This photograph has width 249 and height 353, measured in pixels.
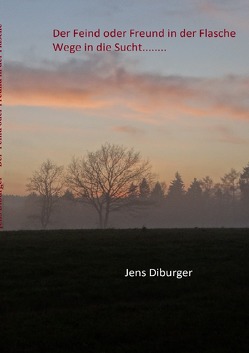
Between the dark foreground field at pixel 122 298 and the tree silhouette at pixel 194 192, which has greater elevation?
the tree silhouette at pixel 194 192

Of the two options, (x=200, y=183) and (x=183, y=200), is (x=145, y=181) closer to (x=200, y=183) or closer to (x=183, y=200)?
(x=183, y=200)

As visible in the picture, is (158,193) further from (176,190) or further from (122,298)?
(122,298)

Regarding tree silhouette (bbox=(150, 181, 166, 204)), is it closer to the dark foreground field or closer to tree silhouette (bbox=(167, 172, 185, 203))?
tree silhouette (bbox=(167, 172, 185, 203))

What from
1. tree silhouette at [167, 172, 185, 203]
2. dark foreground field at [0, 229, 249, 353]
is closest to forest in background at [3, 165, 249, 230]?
tree silhouette at [167, 172, 185, 203]

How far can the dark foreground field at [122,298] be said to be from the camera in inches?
490

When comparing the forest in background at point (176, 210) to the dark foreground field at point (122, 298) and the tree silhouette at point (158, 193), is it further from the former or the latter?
the dark foreground field at point (122, 298)

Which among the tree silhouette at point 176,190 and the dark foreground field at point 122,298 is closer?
the dark foreground field at point 122,298

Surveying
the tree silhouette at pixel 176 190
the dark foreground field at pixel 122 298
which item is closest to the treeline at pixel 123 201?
the tree silhouette at pixel 176 190

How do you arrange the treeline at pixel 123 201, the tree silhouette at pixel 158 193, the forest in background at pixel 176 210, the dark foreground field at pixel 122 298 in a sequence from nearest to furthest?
1. the dark foreground field at pixel 122 298
2. the treeline at pixel 123 201
3. the forest in background at pixel 176 210
4. the tree silhouette at pixel 158 193

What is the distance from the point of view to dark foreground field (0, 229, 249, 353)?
1245cm

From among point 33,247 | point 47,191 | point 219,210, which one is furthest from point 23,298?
point 219,210

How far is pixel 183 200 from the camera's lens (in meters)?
150

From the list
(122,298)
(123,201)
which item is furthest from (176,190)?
(122,298)

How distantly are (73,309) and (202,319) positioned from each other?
12.3 ft
